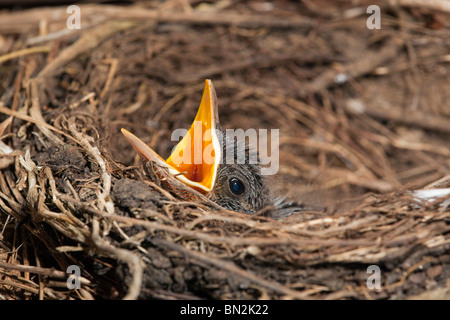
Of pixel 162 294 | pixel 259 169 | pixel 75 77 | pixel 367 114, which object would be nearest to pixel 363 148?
pixel 367 114

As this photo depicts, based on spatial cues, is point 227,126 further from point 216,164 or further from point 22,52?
point 22,52

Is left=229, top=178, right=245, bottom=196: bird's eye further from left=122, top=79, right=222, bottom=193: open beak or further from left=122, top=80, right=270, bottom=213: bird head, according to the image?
left=122, top=79, right=222, bottom=193: open beak

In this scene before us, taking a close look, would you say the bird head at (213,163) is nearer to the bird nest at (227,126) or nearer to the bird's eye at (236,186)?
the bird's eye at (236,186)

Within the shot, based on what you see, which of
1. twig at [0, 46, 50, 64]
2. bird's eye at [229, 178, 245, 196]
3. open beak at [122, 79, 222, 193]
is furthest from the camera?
twig at [0, 46, 50, 64]

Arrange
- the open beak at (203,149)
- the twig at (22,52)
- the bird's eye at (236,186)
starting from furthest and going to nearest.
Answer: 1. the twig at (22,52)
2. the bird's eye at (236,186)
3. the open beak at (203,149)

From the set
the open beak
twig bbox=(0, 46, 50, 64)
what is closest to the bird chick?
the open beak

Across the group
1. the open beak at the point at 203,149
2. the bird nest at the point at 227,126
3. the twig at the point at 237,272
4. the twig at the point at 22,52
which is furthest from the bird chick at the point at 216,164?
the twig at the point at 22,52
